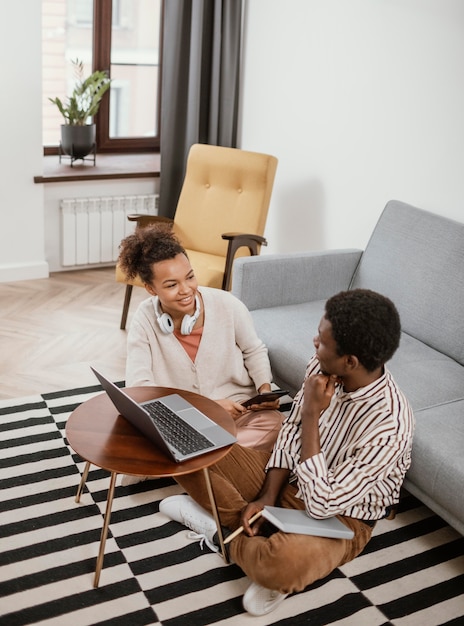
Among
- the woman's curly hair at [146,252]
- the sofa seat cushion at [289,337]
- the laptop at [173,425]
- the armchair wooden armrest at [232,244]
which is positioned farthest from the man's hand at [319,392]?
the armchair wooden armrest at [232,244]

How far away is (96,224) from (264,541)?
315 cm

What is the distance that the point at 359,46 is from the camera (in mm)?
3887

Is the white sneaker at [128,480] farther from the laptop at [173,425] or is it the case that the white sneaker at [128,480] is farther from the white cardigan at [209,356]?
the laptop at [173,425]

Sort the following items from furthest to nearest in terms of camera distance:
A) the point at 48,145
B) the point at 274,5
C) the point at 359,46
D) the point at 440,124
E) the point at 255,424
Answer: the point at 48,145
the point at 274,5
the point at 359,46
the point at 440,124
the point at 255,424

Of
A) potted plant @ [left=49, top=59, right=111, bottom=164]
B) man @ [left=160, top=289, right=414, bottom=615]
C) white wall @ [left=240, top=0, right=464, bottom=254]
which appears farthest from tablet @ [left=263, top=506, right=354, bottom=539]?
potted plant @ [left=49, top=59, right=111, bottom=164]

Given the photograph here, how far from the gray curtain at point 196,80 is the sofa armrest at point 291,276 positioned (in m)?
1.60

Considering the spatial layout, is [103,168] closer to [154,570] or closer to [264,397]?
[264,397]

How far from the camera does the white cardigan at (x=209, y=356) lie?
2600mm

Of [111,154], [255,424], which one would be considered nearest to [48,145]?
[111,154]

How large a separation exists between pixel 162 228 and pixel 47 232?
231 centimetres

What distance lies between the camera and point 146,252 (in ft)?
8.31

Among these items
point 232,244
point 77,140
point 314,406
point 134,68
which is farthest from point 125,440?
point 134,68

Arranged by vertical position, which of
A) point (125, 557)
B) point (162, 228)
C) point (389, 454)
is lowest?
point (125, 557)

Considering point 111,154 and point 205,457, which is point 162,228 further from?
point 111,154
